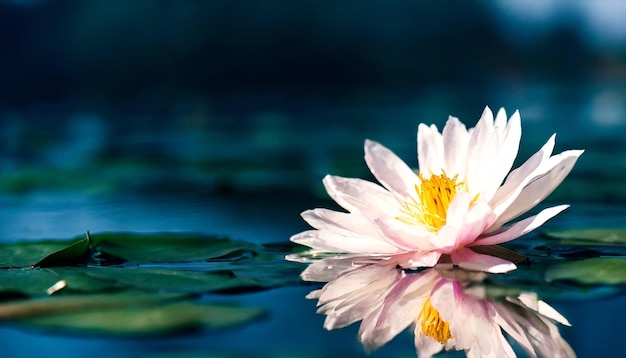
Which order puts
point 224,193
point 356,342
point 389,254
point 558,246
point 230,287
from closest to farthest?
point 356,342
point 230,287
point 389,254
point 558,246
point 224,193

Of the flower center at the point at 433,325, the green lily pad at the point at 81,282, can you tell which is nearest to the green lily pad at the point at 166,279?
the green lily pad at the point at 81,282

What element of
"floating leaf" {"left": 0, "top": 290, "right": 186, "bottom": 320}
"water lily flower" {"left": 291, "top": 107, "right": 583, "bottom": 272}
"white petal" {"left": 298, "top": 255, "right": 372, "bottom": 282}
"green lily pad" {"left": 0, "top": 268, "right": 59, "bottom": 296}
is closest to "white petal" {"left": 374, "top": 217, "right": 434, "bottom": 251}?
"water lily flower" {"left": 291, "top": 107, "right": 583, "bottom": 272}

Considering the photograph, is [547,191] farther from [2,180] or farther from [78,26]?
[78,26]

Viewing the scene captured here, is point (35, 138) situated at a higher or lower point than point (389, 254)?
higher

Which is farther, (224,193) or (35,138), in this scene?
(35,138)

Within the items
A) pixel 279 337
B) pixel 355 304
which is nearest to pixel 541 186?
pixel 355 304

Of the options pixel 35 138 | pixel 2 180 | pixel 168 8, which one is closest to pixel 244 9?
pixel 168 8

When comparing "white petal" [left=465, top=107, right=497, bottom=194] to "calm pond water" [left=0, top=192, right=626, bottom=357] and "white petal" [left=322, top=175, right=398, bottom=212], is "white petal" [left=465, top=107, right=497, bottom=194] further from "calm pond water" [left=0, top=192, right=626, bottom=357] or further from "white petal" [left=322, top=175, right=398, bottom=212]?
"calm pond water" [left=0, top=192, right=626, bottom=357]
